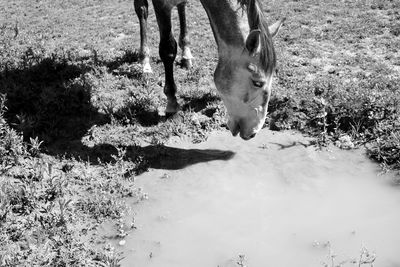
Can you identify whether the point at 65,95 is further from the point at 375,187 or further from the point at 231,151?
the point at 375,187

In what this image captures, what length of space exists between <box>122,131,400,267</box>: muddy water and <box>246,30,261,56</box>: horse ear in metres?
1.51

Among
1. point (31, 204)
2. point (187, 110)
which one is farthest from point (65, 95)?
point (31, 204)

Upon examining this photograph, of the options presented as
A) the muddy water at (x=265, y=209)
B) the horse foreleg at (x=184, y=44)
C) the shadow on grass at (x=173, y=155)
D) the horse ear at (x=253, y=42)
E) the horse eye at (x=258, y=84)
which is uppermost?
the horse ear at (x=253, y=42)

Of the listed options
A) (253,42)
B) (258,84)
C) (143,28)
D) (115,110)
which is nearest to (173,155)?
(115,110)

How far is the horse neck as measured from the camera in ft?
15.6

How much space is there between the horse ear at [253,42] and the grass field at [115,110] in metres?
1.81

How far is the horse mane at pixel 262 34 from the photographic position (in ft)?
14.7

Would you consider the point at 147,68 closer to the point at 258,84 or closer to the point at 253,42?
the point at 258,84

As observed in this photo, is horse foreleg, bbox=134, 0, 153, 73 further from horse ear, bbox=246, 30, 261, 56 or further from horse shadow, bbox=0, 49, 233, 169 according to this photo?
horse ear, bbox=246, 30, 261, 56

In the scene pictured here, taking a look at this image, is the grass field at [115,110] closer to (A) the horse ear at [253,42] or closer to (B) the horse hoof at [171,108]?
(B) the horse hoof at [171,108]

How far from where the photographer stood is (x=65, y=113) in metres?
6.45

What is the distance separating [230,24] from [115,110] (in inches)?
98.1

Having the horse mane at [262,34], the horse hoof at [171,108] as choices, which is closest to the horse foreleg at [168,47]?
the horse hoof at [171,108]

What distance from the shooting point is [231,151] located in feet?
18.3
